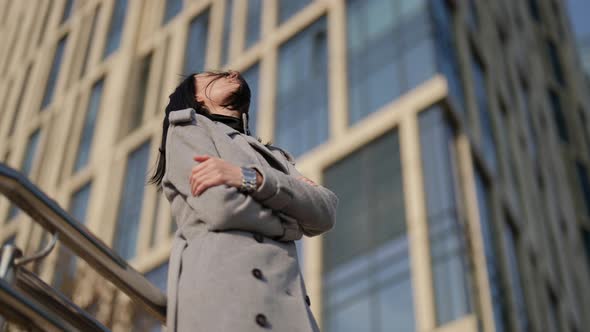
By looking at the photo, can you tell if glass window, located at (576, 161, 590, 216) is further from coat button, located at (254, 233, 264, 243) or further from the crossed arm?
coat button, located at (254, 233, 264, 243)

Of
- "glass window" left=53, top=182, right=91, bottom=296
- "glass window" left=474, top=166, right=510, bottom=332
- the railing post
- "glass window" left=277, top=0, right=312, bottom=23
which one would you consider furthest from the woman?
"glass window" left=277, top=0, right=312, bottom=23

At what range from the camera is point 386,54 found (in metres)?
23.1

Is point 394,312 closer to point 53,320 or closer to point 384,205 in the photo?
point 384,205

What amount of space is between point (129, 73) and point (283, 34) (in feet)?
25.6

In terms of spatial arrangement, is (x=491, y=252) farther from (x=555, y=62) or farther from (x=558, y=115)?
(x=555, y=62)

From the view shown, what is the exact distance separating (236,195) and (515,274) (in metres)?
21.3

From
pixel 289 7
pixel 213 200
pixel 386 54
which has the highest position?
pixel 289 7

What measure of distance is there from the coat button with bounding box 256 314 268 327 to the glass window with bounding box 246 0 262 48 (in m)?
25.3

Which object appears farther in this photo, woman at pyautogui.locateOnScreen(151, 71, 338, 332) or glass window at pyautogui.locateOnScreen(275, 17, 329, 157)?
glass window at pyautogui.locateOnScreen(275, 17, 329, 157)

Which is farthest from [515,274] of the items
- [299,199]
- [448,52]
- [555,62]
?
[555,62]

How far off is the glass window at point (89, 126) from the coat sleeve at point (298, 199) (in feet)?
95.1

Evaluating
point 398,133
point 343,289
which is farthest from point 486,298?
point 398,133

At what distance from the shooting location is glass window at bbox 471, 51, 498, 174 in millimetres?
24500

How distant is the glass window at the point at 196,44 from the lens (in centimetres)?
3042
